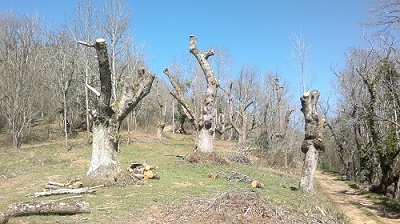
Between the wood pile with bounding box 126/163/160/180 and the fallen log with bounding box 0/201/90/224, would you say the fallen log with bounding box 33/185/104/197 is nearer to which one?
the fallen log with bounding box 0/201/90/224

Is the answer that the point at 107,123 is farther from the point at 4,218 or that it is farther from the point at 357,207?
the point at 357,207

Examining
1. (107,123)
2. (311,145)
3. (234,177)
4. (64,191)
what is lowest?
(64,191)

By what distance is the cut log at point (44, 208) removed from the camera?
760cm

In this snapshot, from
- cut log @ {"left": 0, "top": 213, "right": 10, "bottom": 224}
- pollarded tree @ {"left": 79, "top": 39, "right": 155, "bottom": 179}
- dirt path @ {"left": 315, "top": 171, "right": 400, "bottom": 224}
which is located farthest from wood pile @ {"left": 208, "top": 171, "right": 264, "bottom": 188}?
cut log @ {"left": 0, "top": 213, "right": 10, "bottom": 224}

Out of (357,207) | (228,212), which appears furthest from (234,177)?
(228,212)

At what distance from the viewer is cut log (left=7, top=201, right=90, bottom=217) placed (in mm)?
7598

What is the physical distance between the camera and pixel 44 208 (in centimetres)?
777

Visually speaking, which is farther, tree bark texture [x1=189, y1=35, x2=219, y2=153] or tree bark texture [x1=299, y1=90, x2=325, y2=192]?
tree bark texture [x1=189, y1=35, x2=219, y2=153]

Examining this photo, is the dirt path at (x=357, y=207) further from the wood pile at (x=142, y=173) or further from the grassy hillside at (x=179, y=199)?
the wood pile at (x=142, y=173)

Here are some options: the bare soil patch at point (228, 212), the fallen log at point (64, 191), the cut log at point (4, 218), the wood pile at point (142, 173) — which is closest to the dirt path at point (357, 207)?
the bare soil patch at point (228, 212)

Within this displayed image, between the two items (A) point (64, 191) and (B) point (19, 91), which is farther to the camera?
(B) point (19, 91)

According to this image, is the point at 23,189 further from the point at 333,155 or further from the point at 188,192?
the point at 333,155

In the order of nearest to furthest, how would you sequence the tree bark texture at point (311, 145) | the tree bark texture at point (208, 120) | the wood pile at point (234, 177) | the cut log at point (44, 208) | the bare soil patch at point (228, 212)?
the cut log at point (44, 208) < the bare soil patch at point (228, 212) < the tree bark texture at point (311, 145) < the wood pile at point (234, 177) < the tree bark texture at point (208, 120)

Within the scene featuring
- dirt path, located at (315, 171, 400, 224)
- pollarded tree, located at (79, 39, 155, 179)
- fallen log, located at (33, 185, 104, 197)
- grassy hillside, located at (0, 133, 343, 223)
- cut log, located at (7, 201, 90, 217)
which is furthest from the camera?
dirt path, located at (315, 171, 400, 224)
